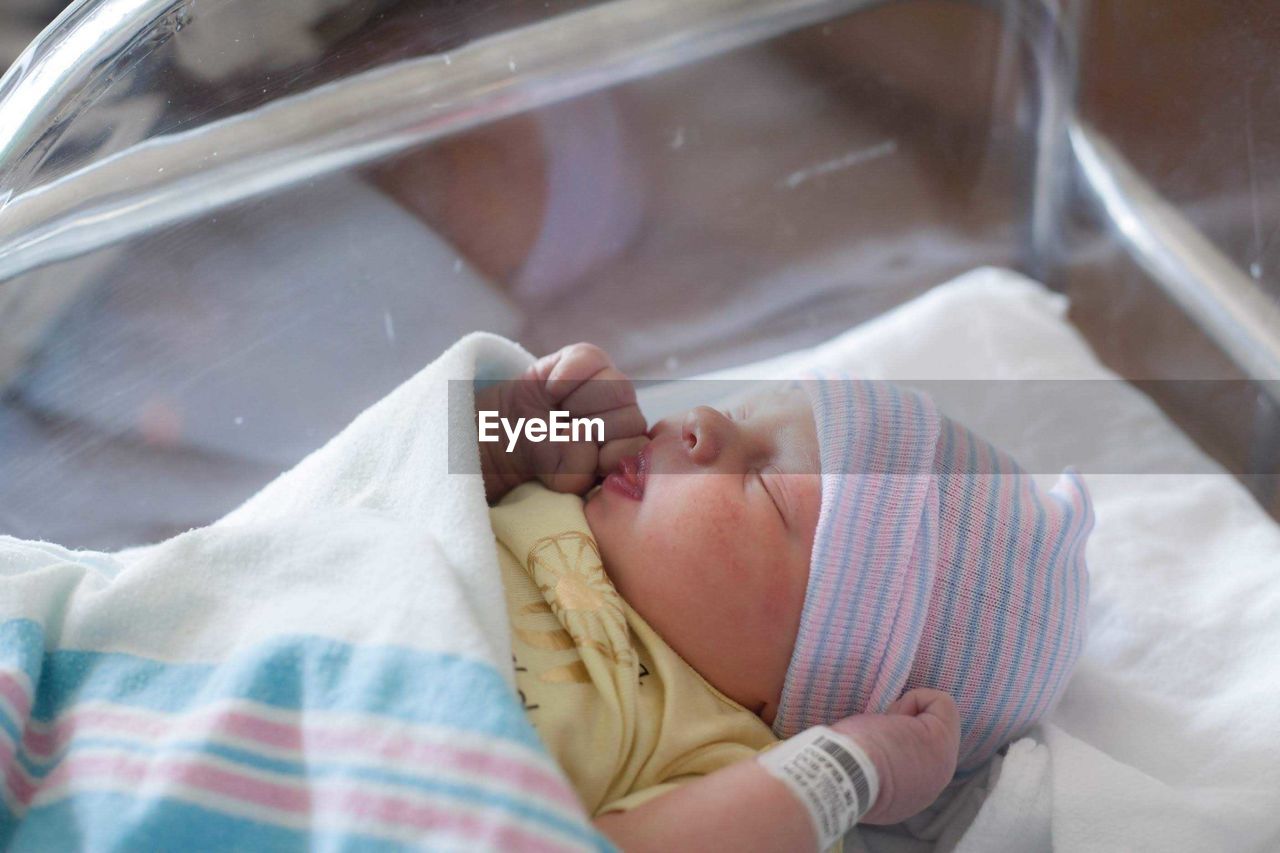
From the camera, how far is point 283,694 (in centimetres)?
57

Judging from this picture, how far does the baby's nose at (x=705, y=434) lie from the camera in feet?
2.36

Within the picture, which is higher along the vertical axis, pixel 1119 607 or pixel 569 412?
pixel 569 412

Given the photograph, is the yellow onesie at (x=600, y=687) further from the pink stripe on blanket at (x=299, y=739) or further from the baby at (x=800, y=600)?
the pink stripe on blanket at (x=299, y=739)

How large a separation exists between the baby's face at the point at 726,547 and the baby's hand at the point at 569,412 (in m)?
0.05

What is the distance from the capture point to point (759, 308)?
118cm

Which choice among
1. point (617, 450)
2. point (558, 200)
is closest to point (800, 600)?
point (617, 450)

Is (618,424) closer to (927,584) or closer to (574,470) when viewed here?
(574,470)

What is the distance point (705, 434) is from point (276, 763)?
0.30 metres

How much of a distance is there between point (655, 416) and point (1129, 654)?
397mm

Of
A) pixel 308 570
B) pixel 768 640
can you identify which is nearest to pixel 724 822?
pixel 768 640

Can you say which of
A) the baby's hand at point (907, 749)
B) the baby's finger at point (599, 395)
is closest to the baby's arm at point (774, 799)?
the baby's hand at point (907, 749)

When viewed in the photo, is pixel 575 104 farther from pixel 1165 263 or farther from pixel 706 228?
pixel 1165 263

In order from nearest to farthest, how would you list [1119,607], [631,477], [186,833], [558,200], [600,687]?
[186,833] → [600,687] → [631,477] → [1119,607] → [558,200]

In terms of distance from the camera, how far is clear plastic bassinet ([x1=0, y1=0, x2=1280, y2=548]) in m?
0.79
